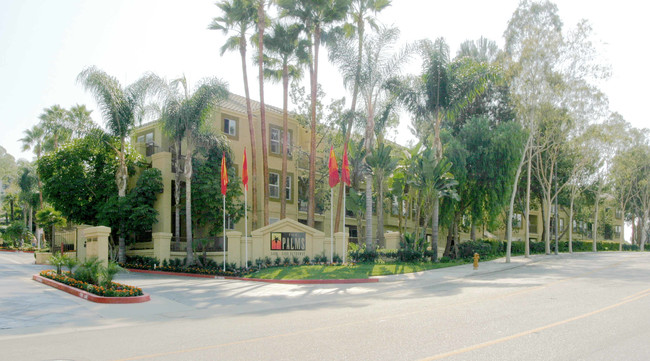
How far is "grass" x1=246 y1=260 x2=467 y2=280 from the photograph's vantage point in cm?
2066

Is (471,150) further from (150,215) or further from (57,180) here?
(57,180)

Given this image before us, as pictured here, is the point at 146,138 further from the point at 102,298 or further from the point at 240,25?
the point at 102,298

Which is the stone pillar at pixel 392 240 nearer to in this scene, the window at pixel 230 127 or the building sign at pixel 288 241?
the building sign at pixel 288 241

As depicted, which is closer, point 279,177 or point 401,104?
point 401,104

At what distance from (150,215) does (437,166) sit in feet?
50.3

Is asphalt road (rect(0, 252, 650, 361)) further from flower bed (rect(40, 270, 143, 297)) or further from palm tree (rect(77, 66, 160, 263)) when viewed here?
palm tree (rect(77, 66, 160, 263))

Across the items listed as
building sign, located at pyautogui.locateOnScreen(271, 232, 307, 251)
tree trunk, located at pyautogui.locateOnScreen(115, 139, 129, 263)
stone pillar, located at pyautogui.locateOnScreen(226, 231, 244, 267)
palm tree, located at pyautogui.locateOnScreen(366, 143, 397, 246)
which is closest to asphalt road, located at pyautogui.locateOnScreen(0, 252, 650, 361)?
stone pillar, located at pyautogui.locateOnScreen(226, 231, 244, 267)

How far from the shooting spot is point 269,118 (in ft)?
111

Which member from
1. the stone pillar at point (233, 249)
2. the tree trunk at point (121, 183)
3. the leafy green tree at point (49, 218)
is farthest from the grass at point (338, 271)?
the leafy green tree at point (49, 218)

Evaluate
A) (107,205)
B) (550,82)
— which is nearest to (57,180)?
(107,205)

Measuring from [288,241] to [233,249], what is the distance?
316 centimetres

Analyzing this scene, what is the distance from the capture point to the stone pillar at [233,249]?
2394 cm

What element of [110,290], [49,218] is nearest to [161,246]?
[49,218]

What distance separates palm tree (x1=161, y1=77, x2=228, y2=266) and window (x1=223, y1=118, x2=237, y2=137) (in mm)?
5465
